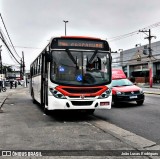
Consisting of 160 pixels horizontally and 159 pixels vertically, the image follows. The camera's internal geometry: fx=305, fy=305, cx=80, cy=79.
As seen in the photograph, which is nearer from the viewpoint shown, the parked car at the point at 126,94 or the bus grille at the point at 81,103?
the bus grille at the point at 81,103

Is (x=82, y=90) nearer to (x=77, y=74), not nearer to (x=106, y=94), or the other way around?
(x=77, y=74)

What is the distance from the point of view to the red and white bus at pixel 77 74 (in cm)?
1083

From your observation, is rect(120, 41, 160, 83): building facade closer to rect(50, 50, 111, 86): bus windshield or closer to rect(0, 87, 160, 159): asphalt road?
rect(50, 50, 111, 86): bus windshield

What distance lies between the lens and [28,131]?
912 cm

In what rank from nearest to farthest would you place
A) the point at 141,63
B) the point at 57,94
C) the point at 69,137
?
1. the point at 69,137
2. the point at 57,94
3. the point at 141,63

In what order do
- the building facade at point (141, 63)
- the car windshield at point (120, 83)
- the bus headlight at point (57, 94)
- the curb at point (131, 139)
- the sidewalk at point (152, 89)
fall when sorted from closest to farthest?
1. the curb at point (131, 139)
2. the bus headlight at point (57, 94)
3. the car windshield at point (120, 83)
4. the sidewalk at point (152, 89)
5. the building facade at point (141, 63)

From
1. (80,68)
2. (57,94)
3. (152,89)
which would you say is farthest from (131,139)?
(152,89)

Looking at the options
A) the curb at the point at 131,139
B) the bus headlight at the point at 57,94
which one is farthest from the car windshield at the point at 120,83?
the curb at the point at 131,139

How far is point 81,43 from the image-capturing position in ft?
37.6

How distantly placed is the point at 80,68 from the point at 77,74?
0.25 m

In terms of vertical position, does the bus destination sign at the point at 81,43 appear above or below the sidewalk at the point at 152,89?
above

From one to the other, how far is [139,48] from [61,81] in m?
49.4

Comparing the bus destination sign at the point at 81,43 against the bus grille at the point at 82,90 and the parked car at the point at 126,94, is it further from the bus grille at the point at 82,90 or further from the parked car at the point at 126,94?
the parked car at the point at 126,94

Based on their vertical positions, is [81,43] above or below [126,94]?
above
